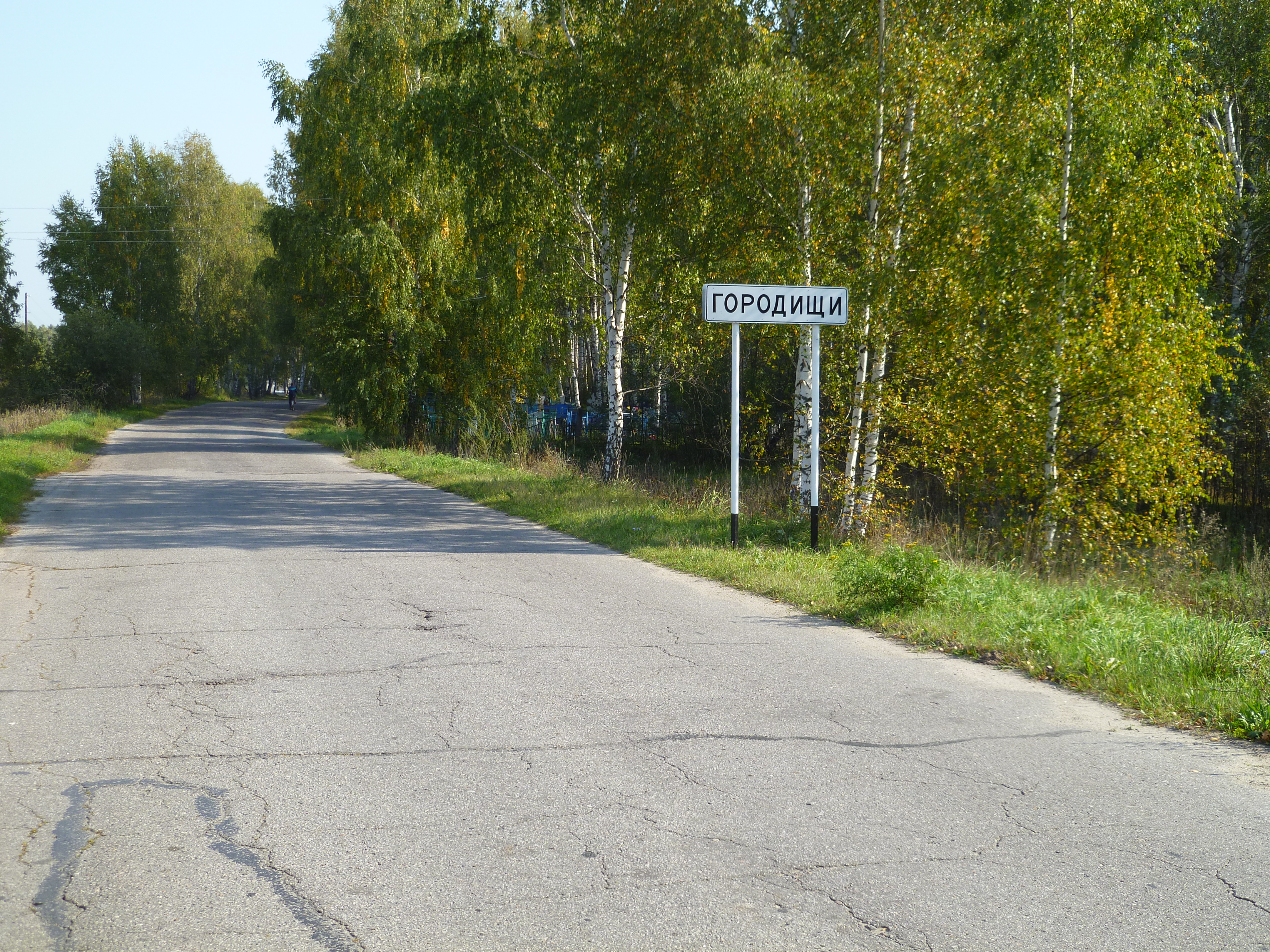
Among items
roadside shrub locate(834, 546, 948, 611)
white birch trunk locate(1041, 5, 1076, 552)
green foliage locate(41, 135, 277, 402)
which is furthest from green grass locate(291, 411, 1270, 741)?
Answer: green foliage locate(41, 135, 277, 402)

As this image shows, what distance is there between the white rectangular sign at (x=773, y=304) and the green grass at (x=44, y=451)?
393 inches

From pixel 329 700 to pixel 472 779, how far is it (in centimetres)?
168

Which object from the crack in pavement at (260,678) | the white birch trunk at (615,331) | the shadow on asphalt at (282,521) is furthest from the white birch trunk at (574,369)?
the crack in pavement at (260,678)

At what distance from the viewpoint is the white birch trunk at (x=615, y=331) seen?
20.1 metres

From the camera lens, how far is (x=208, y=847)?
3.90 meters

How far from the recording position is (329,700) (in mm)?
5965

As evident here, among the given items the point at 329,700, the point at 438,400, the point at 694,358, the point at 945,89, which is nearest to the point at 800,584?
the point at 329,700

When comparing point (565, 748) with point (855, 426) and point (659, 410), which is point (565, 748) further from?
point (659, 410)

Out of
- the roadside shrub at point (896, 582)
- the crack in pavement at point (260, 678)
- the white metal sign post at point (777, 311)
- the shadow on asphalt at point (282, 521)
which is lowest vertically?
the shadow on asphalt at point (282, 521)

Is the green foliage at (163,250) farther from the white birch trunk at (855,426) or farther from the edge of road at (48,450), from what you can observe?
the white birch trunk at (855,426)

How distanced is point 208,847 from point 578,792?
1482 mm

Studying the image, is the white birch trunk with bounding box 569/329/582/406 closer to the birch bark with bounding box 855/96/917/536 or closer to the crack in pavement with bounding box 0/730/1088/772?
the birch bark with bounding box 855/96/917/536

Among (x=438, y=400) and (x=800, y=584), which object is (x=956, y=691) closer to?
(x=800, y=584)

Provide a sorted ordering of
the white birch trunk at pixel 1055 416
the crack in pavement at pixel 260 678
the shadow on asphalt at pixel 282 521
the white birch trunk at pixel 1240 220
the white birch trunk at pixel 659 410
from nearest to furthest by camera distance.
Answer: the crack in pavement at pixel 260 678, the shadow on asphalt at pixel 282 521, the white birch trunk at pixel 1055 416, the white birch trunk at pixel 1240 220, the white birch trunk at pixel 659 410
